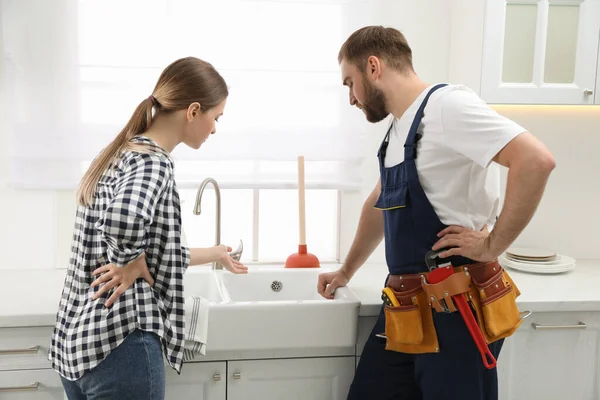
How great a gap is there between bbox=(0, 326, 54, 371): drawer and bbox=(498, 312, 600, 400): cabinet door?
1.39 m

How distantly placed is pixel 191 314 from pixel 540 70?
1.47 metres

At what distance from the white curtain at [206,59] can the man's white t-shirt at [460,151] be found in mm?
848

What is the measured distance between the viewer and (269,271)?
243cm

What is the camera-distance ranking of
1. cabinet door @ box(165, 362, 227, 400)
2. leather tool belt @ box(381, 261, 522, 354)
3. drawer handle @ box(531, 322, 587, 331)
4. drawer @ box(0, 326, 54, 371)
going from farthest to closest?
drawer handle @ box(531, 322, 587, 331)
cabinet door @ box(165, 362, 227, 400)
drawer @ box(0, 326, 54, 371)
leather tool belt @ box(381, 261, 522, 354)

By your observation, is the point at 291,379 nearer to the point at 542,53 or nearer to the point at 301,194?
the point at 301,194

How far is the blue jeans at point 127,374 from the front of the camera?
1459mm

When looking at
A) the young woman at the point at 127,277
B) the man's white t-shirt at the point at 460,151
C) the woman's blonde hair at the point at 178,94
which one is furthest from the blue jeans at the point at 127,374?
the man's white t-shirt at the point at 460,151

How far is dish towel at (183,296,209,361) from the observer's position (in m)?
1.80

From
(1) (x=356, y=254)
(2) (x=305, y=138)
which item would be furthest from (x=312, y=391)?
(2) (x=305, y=138)

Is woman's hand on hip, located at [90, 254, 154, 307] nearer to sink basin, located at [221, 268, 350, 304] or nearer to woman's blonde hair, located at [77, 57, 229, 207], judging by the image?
woman's blonde hair, located at [77, 57, 229, 207]

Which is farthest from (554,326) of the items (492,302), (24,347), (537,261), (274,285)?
(24,347)

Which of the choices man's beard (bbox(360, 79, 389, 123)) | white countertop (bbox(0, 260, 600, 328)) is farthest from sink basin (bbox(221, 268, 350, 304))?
man's beard (bbox(360, 79, 389, 123))

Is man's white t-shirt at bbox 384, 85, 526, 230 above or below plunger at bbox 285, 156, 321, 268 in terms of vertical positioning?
above

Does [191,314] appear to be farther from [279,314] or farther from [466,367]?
[466,367]
